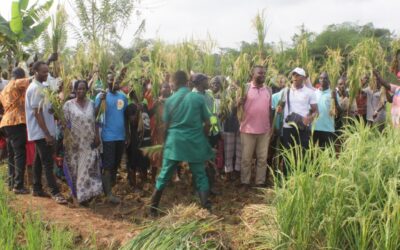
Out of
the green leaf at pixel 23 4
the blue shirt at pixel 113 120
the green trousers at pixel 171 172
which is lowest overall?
the green trousers at pixel 171 172

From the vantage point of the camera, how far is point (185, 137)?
4785 mm

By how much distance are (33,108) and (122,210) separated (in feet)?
4.86

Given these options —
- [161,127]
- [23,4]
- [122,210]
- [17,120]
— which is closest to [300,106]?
[161,127]

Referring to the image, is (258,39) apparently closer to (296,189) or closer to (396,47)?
(396,47)

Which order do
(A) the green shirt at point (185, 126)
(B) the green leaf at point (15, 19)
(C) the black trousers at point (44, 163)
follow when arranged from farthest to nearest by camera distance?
(B) the green leaf at point (15, 19) → (C) the black trousers at point (44, 163) → (A) the green shirt at point (185, 126)

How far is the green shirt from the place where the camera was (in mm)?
4770

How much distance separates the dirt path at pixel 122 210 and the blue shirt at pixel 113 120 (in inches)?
30.7

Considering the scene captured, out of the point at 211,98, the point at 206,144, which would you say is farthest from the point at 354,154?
the point at 211,98

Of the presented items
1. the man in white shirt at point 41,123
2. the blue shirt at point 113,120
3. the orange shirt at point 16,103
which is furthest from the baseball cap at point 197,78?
the orange shirt at point 16,103

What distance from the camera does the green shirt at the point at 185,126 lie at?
4770 mm

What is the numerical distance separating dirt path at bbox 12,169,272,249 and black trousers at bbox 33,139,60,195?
0.17 meters

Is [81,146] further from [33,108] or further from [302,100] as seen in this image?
[302,100]

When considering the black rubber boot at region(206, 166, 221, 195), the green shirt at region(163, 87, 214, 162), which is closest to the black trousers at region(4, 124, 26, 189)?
the green shirt at region(163, 87, 214, 162)

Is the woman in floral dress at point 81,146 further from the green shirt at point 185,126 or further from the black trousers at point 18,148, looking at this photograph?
the green shirt at point 185,126
